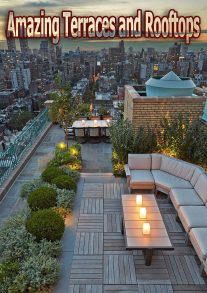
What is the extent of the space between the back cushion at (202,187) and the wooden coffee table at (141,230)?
44.5 inches

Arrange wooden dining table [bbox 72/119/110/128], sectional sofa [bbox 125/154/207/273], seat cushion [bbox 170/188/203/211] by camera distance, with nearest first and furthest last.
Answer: sectional sofa [bbox 125/154/207/273] → seat cushion [bbox 170/188/203/211] → wooden dining table [bbox 72/119/110/128]

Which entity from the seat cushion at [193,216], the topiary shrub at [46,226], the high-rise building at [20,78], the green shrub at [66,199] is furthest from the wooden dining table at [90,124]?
the high-rise building at [20,78]

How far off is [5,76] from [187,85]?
151769mm

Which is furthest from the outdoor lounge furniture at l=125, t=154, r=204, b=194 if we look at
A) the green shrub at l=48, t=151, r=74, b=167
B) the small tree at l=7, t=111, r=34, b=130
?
the small tree at l=7, t=111, r=34, b=130

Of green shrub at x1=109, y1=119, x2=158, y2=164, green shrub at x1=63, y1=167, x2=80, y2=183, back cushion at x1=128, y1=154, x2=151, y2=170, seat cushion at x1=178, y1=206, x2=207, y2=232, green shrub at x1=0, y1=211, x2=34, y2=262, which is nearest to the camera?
green shrub at x1=0, y1=211, x2=34, y2=262

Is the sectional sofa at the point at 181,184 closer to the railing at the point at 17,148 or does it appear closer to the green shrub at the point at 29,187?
the green shrub at the point at 29,187

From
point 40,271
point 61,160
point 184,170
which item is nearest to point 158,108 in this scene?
point 184,170

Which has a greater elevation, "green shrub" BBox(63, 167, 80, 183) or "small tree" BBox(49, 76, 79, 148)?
"small tree" BBox(49, 76, 79, 148)

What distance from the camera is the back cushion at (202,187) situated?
5641 mm

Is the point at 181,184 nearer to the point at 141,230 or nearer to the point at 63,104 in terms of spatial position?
the point at 141,230

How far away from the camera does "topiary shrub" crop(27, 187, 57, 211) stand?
220 inches

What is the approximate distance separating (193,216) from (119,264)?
1.75m

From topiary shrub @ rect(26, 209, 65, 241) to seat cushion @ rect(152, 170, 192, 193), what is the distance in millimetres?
2764

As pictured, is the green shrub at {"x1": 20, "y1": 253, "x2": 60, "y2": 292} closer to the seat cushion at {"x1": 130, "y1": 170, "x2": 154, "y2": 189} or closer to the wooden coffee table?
the wooden coffee table
